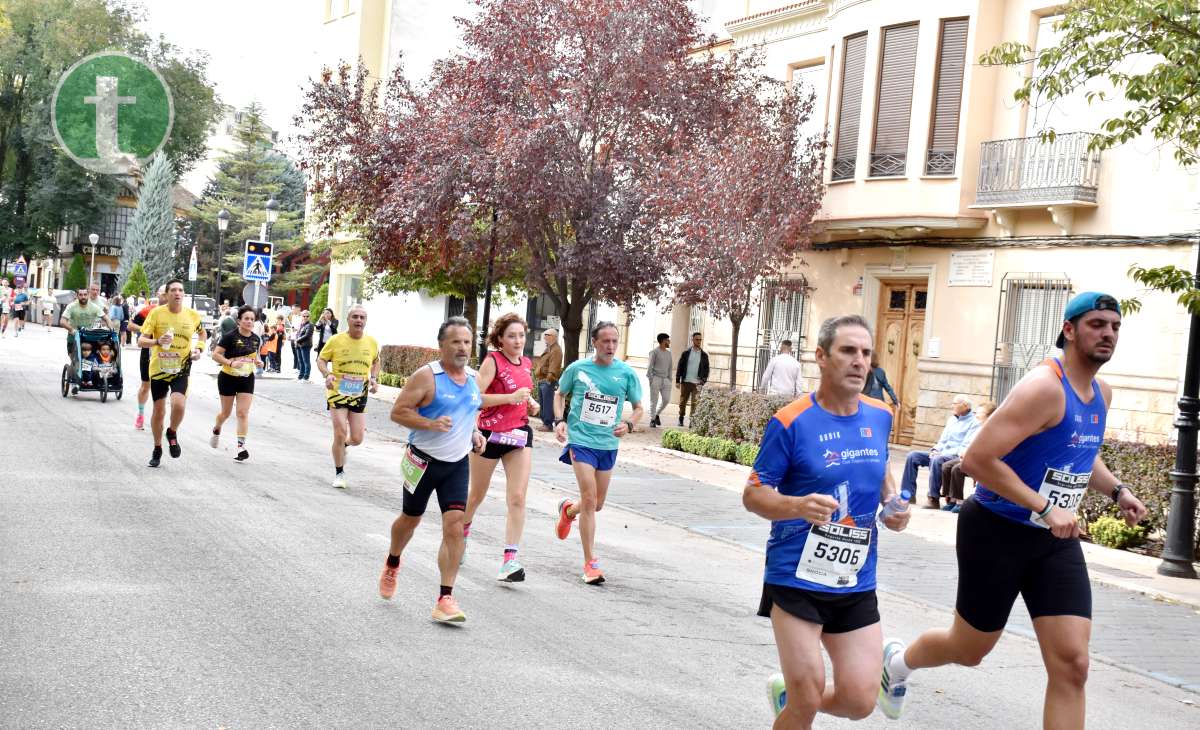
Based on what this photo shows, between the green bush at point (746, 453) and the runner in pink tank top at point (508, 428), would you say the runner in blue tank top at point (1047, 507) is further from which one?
the green bush at point (746, 453)

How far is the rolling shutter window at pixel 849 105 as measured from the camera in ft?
75.8

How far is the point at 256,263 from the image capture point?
2806cm

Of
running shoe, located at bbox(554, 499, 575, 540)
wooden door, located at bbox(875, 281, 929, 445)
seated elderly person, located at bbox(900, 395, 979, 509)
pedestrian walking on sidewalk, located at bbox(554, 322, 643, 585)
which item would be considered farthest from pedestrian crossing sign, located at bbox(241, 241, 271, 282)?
pedestrian walking on sidewalk, located at bbox(554, 322, 643, 585)

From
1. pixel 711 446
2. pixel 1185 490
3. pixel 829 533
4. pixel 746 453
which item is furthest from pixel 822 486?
pixel 711 446

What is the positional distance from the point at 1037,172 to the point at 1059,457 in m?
16.4

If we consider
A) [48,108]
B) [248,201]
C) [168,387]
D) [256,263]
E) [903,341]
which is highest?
[48,108]

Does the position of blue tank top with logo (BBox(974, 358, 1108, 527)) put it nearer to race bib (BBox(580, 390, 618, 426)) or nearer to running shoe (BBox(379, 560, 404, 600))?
running shoe (BBox(379, 560, 404, 600))

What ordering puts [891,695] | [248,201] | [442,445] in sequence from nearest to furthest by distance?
[891,695] → [442,445] → [248,201]

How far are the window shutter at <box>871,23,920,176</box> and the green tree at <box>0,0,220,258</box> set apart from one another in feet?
149

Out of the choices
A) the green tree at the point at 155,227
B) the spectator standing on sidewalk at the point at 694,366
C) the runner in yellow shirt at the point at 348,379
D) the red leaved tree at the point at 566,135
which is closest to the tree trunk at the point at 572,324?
the red leaved tree at the point at 566,135

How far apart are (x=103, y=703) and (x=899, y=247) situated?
19448 mm

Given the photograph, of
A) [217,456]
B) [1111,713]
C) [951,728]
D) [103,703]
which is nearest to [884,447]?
[951,728]

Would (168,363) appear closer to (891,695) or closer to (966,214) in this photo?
(891,695)

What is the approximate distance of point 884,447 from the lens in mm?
4664
